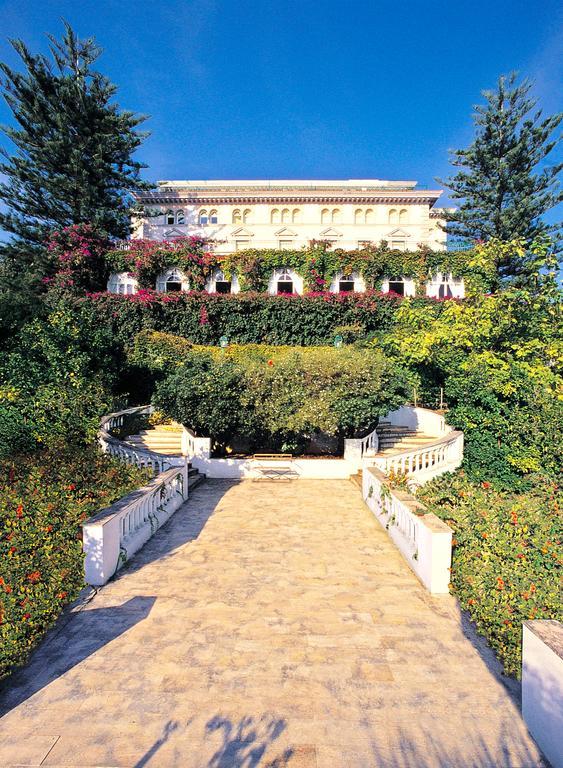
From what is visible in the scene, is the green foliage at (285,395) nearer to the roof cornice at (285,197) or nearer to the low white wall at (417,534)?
the low white wall at (417,534)

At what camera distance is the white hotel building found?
3272 cm

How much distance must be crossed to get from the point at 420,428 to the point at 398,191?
24.2 meters

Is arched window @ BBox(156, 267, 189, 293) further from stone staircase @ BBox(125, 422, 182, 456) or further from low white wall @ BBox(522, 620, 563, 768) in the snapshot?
low white wall @ BBox(522, 620, 563, 768)

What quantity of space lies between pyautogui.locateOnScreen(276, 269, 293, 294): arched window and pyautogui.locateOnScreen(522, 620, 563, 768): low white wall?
24394 mm

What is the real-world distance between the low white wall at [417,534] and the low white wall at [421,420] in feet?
23.8

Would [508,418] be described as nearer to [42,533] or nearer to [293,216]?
[42,533]

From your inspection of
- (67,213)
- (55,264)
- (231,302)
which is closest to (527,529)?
(231,302)

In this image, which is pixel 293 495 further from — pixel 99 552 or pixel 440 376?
pixel 440 376

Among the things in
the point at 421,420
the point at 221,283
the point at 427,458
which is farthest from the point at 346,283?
the point at 427,458

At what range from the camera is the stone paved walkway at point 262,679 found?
3068 mm

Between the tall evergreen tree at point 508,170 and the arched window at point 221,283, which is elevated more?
the tall evergreen tree at point 508,170

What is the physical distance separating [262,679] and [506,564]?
3.18 m

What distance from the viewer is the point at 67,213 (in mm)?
28781

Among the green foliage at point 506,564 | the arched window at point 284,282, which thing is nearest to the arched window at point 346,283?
the arched window at point 284,282
